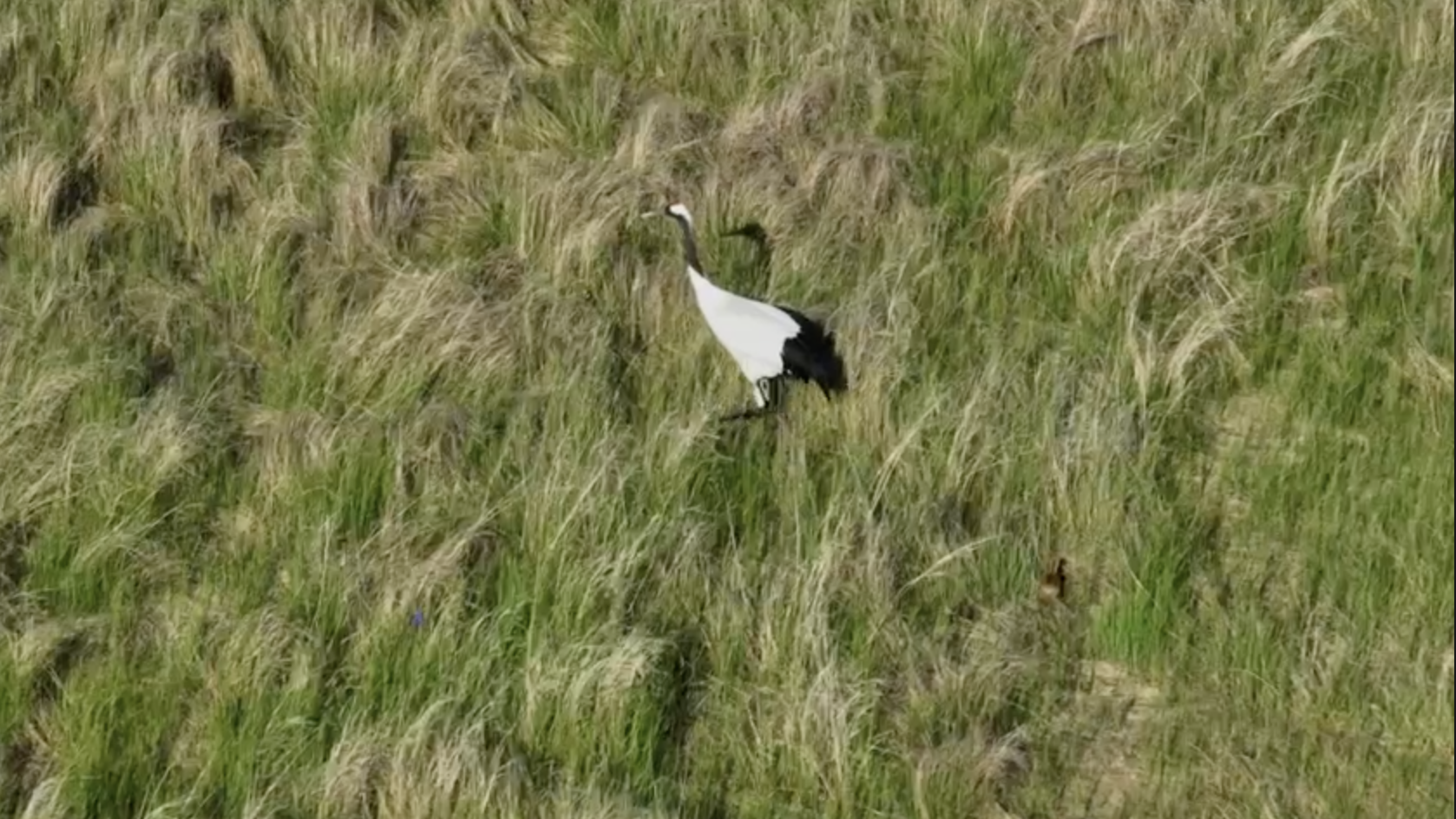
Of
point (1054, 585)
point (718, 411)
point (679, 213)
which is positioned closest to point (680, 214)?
point (679, 213)

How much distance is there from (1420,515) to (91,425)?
9.57 feet

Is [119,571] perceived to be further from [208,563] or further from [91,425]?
[91,425]

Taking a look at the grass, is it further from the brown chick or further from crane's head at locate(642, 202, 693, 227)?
crane's head at locate(642, 202, 693, 227)

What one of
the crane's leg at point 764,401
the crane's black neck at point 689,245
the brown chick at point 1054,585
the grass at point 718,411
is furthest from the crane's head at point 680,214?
the brown chick at point 1054,585

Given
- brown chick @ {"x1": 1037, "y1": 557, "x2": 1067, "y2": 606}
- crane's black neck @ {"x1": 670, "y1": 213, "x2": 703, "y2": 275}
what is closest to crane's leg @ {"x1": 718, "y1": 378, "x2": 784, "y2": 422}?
crane's black neck @ {"x1": 670, "y1": 213, "x2": 703, "y2": 275}

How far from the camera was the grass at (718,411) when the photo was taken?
3963mm

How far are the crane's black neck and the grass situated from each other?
0.57 feet

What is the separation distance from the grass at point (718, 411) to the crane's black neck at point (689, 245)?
17cm

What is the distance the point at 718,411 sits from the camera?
485 centimetres

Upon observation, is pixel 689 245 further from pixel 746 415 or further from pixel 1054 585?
pixel 1054 585

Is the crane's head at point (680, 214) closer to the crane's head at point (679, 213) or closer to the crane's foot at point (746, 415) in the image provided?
the crane's head at point (679, 213)

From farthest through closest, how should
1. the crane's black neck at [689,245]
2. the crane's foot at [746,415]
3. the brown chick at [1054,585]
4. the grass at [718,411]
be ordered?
the crane's black neck at [689,245] < the crane's foot at [746,415] < the brown chick at [1054,585] < the grass at [718,411]

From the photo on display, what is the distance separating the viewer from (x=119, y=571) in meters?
4.46

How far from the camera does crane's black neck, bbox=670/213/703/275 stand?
16.7 feet
